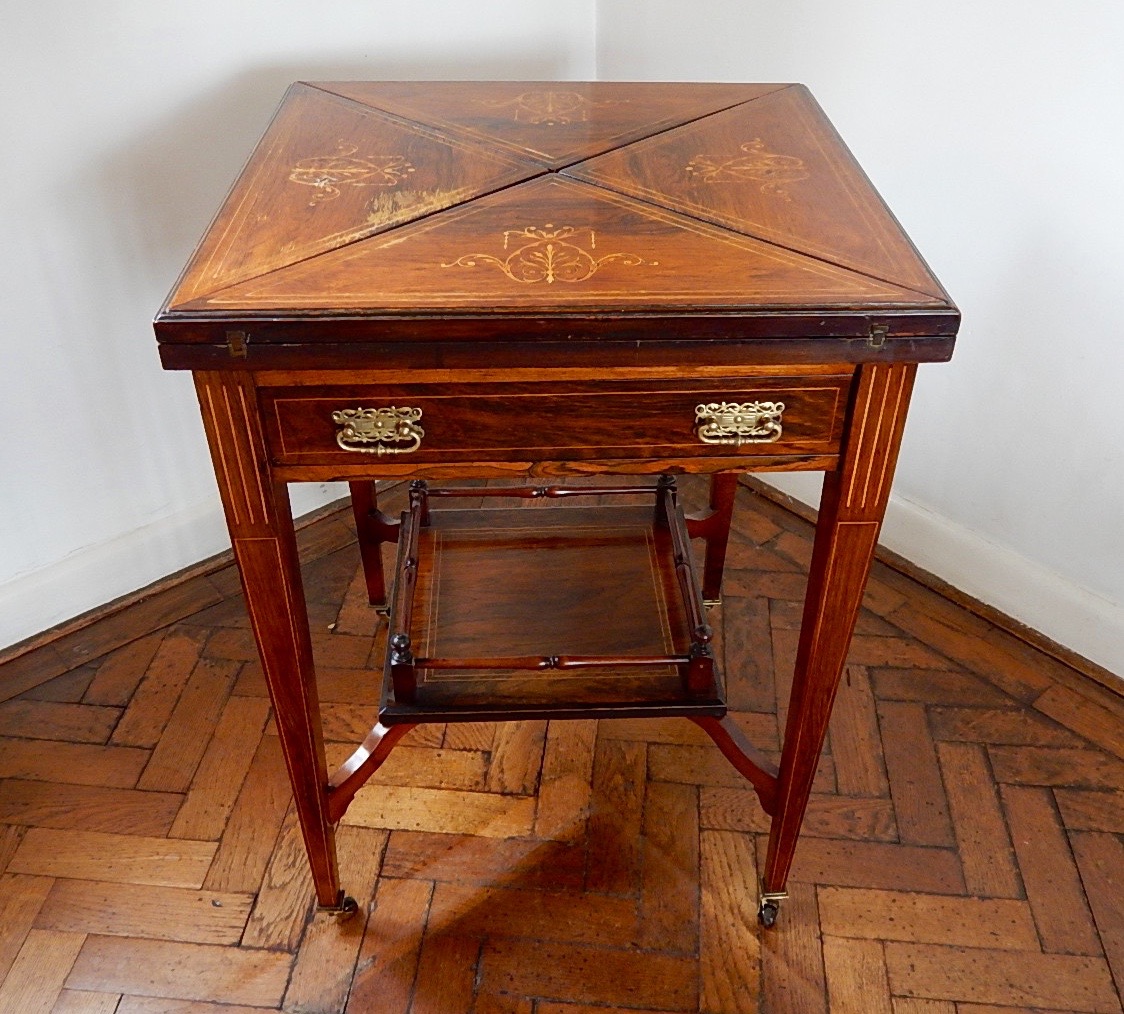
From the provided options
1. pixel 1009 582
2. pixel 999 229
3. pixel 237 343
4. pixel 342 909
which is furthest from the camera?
pixel 1009 582

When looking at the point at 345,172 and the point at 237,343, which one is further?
the point at 345,172

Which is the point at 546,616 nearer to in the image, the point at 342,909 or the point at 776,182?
the point at 342,909

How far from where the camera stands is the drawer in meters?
0.91

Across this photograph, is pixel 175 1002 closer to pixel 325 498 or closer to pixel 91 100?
pixel 325 498

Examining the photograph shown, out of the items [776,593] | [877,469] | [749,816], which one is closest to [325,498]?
[776,593]

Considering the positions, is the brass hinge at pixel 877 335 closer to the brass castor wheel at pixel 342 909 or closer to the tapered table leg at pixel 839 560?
the tapered table leg at pixel 839 560

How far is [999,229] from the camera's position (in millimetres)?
1521

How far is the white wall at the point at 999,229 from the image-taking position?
1405 millimetres

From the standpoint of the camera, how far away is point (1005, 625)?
5.68 feet

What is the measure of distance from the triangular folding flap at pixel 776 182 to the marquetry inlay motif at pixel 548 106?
134mm

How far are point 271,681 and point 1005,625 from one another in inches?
49.0

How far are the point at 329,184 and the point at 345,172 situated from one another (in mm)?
37

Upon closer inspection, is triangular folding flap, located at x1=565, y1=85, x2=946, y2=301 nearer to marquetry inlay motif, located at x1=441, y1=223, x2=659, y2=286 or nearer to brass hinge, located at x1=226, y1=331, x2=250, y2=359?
marquetry inlay motif, located at x1=441, y1=223, x2=659, y2=286

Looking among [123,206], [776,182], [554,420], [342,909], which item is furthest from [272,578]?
[123,206]
